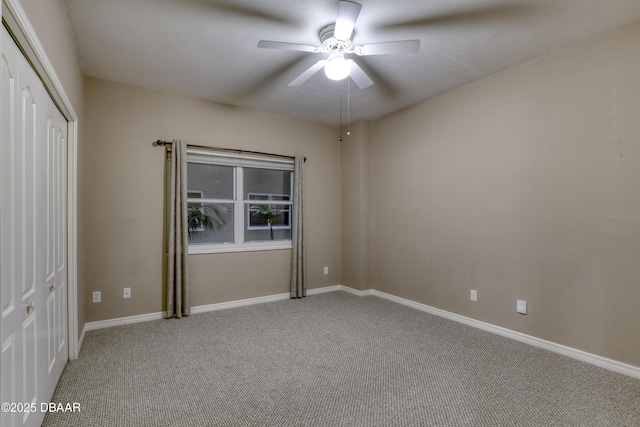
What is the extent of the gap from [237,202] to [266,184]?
1.76ft

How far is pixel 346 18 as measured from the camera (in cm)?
205

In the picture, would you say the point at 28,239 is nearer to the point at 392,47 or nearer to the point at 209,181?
the point at 392,47

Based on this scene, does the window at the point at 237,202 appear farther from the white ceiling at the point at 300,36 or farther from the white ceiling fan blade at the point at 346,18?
the white ceiling fan blade at the point at 346,18

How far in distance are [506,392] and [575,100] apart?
2391mm

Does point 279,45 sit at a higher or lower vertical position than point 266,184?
higher

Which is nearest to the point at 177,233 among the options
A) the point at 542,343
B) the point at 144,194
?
the point at 144,194

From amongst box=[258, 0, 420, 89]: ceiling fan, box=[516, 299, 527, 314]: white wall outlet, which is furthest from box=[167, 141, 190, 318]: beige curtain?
box=[516, 299, 527, 314]: white wall outlet

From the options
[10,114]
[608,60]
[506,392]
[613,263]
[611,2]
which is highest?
[611,2]

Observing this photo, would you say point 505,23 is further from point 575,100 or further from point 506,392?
point 506,392

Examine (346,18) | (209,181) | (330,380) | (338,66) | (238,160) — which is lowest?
(330,380)

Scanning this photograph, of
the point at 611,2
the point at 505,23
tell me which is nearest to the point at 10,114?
the point at 505,23

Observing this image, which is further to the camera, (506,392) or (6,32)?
(506,392)

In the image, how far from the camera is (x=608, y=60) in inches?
102

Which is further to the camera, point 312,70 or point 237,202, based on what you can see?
point 237,202
